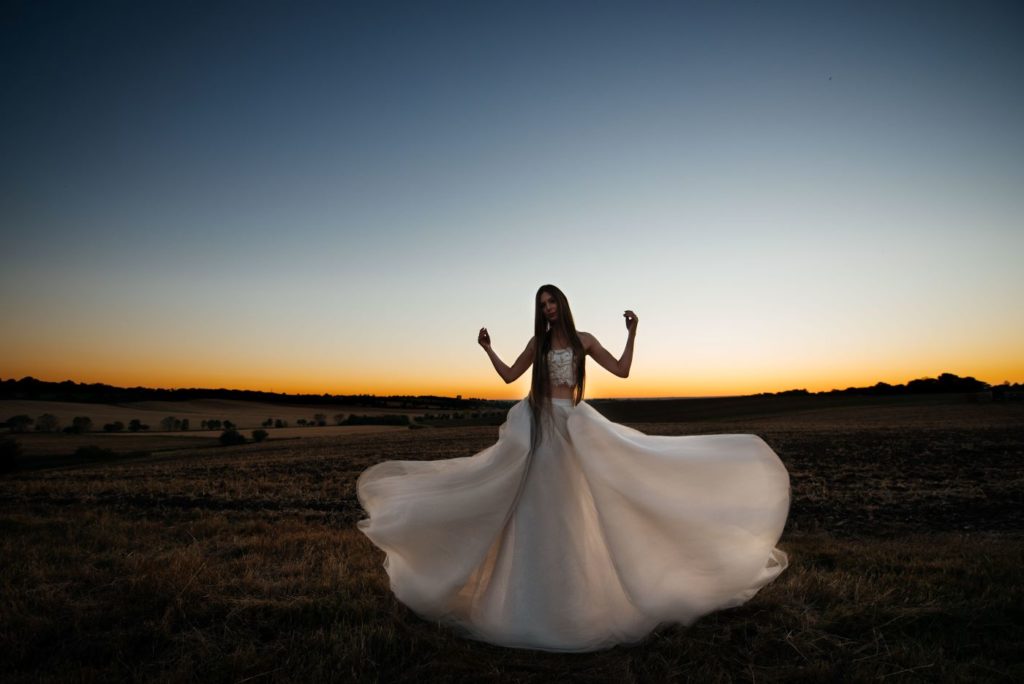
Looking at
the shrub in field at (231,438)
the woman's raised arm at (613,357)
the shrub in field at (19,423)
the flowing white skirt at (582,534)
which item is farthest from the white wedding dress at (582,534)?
the shrub in field at (19,423)

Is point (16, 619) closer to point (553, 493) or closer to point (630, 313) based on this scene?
point (553, 493)

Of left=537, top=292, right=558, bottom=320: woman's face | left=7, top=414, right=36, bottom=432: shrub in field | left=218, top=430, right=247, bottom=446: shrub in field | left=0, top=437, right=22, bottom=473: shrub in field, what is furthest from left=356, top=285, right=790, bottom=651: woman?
left=7, top=414, right=36, bottom=432: shrub in field

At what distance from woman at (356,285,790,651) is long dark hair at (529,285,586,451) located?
0.09 feet

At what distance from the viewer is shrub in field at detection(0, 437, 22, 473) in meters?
23.3

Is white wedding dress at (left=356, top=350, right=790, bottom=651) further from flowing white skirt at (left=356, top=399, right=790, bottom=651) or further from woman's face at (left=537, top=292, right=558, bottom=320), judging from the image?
woman's face at (left=537, top=292, right=558, bottom=320)

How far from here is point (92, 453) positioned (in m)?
31.5

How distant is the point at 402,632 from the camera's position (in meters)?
4.63

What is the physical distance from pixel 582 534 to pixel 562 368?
5.10 ft

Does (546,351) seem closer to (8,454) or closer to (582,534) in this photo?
(582,534)

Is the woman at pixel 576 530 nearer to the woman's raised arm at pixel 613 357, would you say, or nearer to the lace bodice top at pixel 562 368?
the lace bodice top at pixel 562 368

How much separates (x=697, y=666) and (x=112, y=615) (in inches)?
193

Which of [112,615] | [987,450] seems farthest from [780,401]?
[112,615]

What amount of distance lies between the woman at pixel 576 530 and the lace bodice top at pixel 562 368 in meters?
0.01

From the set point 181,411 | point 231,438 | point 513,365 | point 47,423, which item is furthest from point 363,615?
point 181,411
